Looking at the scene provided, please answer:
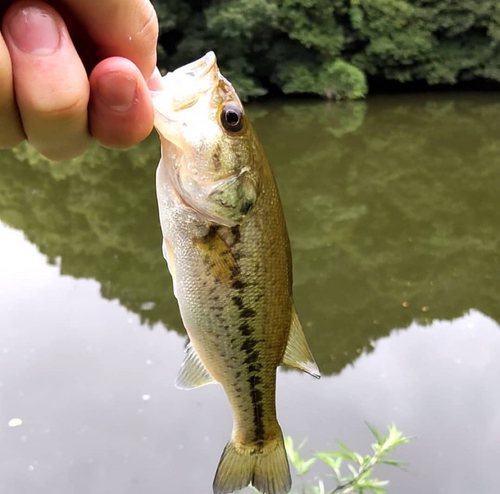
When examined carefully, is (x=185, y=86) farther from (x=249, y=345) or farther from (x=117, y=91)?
(x=249, y=345)

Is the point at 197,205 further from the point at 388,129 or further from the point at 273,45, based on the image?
the point at 273,45

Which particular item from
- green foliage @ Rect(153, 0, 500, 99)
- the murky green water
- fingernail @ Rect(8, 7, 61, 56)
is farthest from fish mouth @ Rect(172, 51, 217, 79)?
green foliage @ Rect(153, 0, 500, 99)

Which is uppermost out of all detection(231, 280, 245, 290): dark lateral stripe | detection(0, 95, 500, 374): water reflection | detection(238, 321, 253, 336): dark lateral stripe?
detection(231, 280, 245, 290): dark lateral stripe

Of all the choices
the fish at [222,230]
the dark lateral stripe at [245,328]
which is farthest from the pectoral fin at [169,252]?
the dark lateral stripe at [245,328]

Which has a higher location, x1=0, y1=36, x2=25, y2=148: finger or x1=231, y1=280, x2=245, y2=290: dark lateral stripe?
x1=0, y1=36, x2=25, y2=148: finger

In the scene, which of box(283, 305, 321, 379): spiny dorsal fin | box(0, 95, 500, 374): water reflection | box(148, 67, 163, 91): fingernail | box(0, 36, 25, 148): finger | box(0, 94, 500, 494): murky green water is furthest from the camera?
box(0, 95, 500, 374): water reflection

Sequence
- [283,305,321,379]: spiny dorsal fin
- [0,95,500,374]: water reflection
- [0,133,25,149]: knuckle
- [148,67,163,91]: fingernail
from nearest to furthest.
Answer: [0,133,25,149]: knuckle → [148,67,163,91]: fingernail → [283,305,321,379]: spiny dorsal fin → [0,95,500,374]: water reflection

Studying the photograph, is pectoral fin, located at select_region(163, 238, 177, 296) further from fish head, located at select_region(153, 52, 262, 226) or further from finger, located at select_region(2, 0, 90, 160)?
finger, located at select_region(2, 0, 90, 160)
